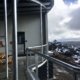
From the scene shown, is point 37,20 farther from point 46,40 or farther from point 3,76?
point 3,76

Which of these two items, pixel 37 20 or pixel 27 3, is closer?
pixel 27 3

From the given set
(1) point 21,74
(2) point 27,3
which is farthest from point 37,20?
(1) point 21,74

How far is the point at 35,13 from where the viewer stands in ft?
45.7

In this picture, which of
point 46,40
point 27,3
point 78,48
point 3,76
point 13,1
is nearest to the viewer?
point 13,1

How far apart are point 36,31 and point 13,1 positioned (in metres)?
11.6

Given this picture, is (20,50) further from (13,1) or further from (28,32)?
(13,1)

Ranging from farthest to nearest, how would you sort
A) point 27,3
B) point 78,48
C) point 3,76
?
point 78,48 → point 27,3 → point 3,76

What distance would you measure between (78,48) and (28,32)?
5.10 meters

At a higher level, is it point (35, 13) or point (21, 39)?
point (35, 13)

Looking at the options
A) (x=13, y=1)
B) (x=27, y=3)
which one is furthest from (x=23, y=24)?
(x=13, y=1)

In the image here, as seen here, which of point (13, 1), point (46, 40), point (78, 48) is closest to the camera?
point (13, 1)

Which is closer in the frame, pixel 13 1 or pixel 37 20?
pixel 13 1

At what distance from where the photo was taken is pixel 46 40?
13.6m

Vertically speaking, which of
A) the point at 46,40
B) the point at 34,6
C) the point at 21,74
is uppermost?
the point at 34,6
